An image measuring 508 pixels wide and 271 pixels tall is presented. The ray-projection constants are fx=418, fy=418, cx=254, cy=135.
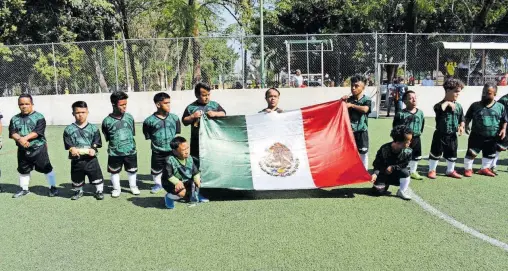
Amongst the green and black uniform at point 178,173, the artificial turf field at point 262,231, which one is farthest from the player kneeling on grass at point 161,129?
the green and black uniform at point 178,173

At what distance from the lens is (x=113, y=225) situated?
4684 mm

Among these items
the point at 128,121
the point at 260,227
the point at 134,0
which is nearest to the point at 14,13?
the point at 134,0

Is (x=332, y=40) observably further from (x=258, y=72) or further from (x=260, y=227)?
(x=260, y=227)

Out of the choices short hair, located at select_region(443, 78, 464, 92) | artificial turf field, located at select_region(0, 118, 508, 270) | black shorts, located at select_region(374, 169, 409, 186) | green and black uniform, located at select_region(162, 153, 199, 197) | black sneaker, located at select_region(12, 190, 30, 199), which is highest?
short hair, located at select_region(443, 78, 464, 92)

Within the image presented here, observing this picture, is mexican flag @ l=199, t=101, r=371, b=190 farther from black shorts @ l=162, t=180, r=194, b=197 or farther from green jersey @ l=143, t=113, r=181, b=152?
green jersey @ l=143, t=113, r=181, b=152

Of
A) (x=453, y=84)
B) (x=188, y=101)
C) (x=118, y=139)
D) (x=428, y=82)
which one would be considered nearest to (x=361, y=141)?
(x=453, y=84)

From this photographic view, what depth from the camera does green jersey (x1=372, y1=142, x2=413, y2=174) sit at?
Answer: 5426 millimetres

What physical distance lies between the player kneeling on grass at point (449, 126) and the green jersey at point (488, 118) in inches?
12.7

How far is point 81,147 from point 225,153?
1.95 metres

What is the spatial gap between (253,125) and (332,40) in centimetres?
1105

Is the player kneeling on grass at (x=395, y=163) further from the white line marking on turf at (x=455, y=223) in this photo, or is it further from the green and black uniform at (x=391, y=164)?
the white line marking on turf at (x=455, y=223)

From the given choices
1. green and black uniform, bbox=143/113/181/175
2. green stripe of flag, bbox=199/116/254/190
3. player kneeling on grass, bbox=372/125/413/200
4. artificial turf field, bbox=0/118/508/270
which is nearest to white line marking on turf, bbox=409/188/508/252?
artificial turf field, bbox=0/118/508/270

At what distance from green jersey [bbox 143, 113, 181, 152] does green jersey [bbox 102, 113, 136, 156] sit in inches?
10.2

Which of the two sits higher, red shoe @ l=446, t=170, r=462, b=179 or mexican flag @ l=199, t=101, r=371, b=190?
mexican flag @ l=199, t=101, r=371, b=190
